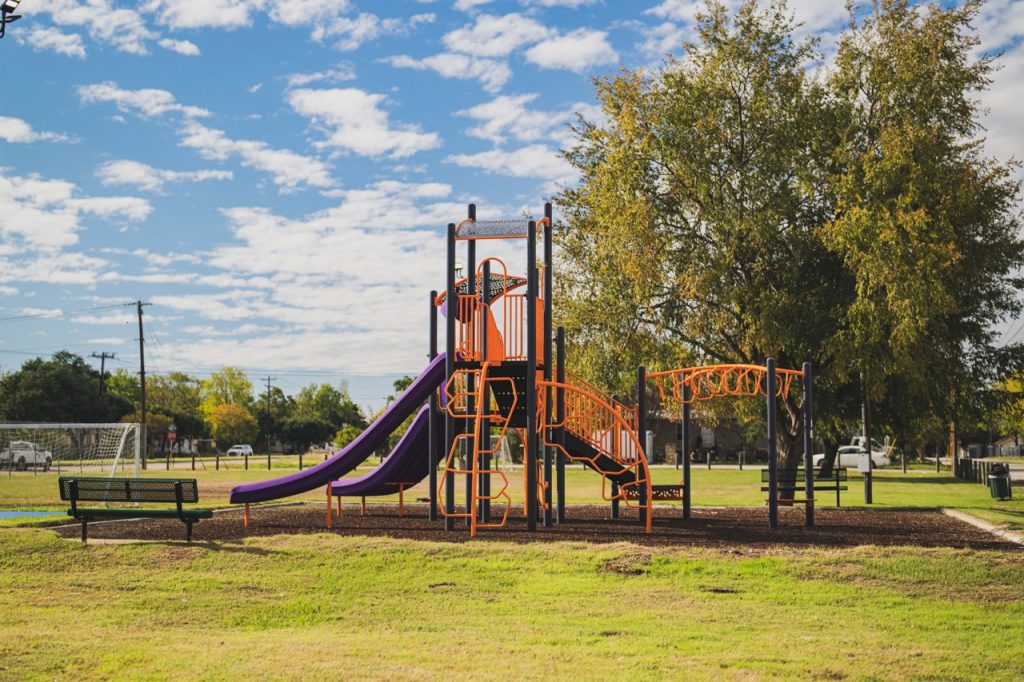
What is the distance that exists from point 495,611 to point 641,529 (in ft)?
24.6

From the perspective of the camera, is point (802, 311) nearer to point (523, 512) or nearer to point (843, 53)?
point (843, 53)

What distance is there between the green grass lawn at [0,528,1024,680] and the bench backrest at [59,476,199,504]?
1339 millimetres

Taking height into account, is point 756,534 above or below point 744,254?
below

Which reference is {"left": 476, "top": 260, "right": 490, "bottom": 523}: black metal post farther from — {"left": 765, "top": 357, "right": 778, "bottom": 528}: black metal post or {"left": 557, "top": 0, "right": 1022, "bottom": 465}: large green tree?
{"left": 557, "top": 0, "right": 1022, "bottom": 465}: large green tree

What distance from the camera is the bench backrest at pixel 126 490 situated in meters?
16.1

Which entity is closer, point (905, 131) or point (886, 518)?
point (886, 518)

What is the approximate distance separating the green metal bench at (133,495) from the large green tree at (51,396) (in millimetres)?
69209

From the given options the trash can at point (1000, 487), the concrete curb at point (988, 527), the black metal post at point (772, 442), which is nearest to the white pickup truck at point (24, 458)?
the black metal post at point (772, 442)

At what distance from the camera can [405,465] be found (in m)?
19.3

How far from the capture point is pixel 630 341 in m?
30.5

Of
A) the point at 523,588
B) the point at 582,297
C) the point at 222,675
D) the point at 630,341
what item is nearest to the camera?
the point at 222,675

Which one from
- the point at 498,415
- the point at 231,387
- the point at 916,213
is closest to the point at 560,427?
the point at 498,415

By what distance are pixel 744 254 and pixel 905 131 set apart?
5.22 m

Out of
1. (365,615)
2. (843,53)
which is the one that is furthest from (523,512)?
(843,53)
